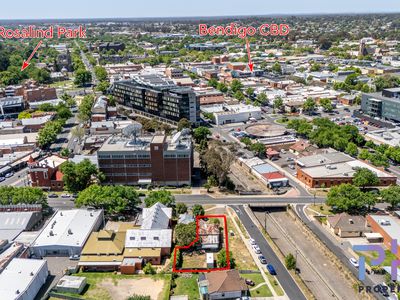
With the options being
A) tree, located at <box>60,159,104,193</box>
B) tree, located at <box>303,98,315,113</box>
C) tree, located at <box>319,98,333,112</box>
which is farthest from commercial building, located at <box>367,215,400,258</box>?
tree, located at <box>319,98,333,112</box>

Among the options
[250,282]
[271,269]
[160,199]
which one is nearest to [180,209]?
[160,199]

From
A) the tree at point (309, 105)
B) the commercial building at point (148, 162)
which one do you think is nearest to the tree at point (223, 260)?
the commercial building at point (148, 162)

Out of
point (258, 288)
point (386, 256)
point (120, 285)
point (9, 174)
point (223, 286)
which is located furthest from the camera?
point (9, 174)

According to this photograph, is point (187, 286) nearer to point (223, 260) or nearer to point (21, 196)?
point (223, 260)

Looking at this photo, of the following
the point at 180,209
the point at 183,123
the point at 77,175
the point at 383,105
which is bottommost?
the point at 180,209

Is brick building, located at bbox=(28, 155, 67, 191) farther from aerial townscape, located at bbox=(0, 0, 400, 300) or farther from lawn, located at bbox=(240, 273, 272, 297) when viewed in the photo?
lawn, located at bbox=(240, 273, 272, 297)

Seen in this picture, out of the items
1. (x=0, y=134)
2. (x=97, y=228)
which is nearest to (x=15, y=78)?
(x=0, y=134)
